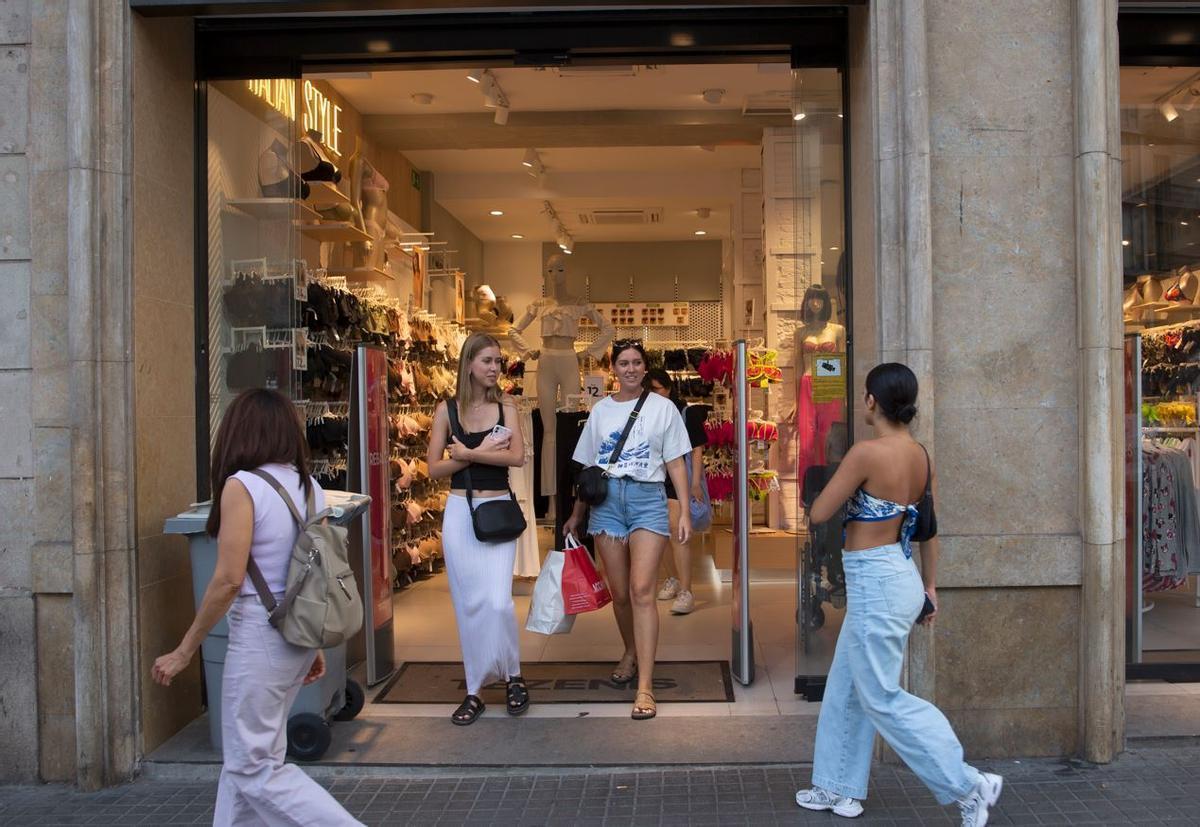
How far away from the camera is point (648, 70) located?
882 centimetres

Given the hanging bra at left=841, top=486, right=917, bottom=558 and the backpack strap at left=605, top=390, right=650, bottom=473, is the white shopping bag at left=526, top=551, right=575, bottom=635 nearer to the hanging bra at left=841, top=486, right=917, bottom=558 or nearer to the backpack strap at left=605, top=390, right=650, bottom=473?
the backpack strap at left=605, top=390, right=650, bottom=473

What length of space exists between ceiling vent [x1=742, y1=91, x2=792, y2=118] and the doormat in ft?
16.9

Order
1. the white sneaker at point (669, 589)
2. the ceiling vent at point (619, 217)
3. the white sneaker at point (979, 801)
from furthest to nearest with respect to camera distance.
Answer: the ceiling vent at point (619, 217)
the white sneaker at point (669, 589)
the white sneaker at point (979, 801)

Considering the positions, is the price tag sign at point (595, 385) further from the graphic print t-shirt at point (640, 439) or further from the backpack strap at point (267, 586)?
the backpack strap at point (267, 586)

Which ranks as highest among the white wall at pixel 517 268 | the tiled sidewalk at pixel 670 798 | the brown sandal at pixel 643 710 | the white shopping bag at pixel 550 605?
the white wall at pixel 517 268

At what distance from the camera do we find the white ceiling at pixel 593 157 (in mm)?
8922

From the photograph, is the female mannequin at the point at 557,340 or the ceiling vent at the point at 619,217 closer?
the female mannequin at the point at 557,340

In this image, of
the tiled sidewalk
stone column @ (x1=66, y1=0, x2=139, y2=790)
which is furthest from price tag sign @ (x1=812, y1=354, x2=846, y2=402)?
stone column @ (x1=66, y1=0, x2=139, y2=790)

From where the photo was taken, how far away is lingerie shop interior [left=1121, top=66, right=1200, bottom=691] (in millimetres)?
5504

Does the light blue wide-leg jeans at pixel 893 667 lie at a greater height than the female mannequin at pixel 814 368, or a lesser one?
lesser

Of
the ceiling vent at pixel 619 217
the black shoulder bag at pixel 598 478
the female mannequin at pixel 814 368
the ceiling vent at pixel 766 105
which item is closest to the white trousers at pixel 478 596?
the black shoulder bag at pixel 598 478

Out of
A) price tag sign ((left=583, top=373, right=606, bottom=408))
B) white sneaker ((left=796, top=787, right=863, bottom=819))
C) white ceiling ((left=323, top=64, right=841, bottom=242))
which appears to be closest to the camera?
white sneaker ((left=796, top=787, right=863, bottom=819))

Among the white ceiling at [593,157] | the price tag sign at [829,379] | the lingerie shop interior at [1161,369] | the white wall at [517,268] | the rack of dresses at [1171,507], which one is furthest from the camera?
the white wall at [517,268]

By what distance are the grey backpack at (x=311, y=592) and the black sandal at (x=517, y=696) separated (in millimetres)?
2019
